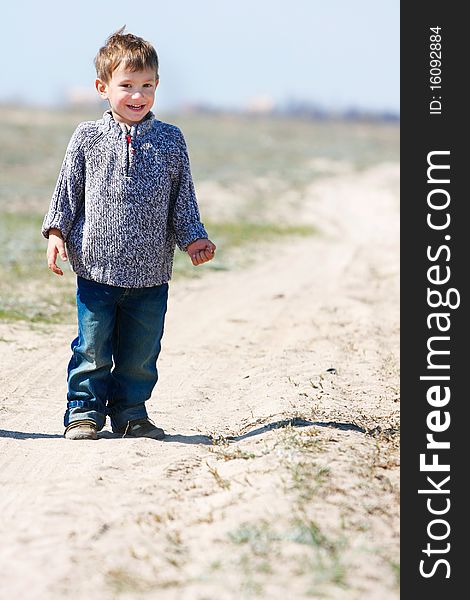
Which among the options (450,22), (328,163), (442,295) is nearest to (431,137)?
(450,22)

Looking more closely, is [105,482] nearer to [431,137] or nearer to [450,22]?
[431,137]

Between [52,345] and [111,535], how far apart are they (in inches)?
164

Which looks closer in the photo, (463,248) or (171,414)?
(463,248)

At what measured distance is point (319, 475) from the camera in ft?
14.4

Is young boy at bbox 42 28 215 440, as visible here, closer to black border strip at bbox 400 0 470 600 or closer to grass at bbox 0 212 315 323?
black border strip at bbox 400 0 470 600

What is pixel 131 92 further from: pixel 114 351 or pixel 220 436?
pixel 220 436

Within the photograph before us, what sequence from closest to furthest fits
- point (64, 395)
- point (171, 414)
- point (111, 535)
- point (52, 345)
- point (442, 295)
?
1. point (111, 535)
2. point (442, 295)
3. point (171, 414)
4. point (64, 395)
5. point (52, 345)

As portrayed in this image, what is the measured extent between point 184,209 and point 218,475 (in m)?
1.41

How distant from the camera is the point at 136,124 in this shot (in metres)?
5.18

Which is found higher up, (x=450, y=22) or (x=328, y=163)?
(x=328, y=163)

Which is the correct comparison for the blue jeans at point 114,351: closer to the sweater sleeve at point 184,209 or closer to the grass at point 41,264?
the sweater sleeve at point 184,209

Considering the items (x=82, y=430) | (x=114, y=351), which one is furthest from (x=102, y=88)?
(x=82, y=430)

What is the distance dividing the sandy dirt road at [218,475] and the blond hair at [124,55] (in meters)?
1.82

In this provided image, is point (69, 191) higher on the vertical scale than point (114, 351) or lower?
higher
